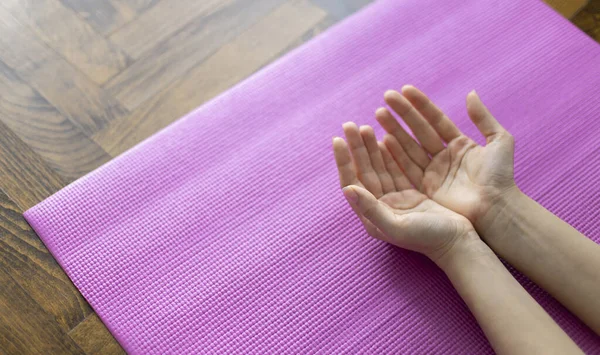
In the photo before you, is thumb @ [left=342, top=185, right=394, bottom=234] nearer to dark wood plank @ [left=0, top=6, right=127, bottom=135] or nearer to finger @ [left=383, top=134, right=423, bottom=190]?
finger @ [left=383, top=134, right=423, bottom=190]

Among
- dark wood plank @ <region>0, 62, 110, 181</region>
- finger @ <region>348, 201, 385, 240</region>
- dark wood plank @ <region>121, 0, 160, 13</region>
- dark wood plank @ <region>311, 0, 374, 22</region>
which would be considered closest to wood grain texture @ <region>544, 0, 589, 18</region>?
dark wood plank @ <region>311, 0, 374, 22</region>

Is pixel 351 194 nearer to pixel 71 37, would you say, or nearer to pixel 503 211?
pixel 503 211

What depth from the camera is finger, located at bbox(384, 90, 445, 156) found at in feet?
3.28

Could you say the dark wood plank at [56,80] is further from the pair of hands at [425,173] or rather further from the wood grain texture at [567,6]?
the wood grain texture at [567,6]

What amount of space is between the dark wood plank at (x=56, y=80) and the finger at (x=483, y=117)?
696 mm

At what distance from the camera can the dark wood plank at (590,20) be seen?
129cm

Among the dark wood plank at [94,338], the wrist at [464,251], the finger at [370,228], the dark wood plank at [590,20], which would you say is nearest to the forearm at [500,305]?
the wrist at [464,251]

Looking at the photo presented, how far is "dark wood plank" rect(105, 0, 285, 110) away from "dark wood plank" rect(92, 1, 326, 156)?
0.02 m

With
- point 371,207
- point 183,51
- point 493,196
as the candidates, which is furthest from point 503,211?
point 183,51

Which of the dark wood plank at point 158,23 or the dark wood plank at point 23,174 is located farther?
the dark wood plank at point 158,23

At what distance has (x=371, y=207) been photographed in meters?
0.86

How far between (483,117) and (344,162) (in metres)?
0.25

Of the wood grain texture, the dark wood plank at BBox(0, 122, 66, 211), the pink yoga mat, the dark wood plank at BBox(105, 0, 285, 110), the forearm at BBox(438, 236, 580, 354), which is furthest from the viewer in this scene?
the wood grain texture

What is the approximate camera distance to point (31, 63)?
3.91 ft
